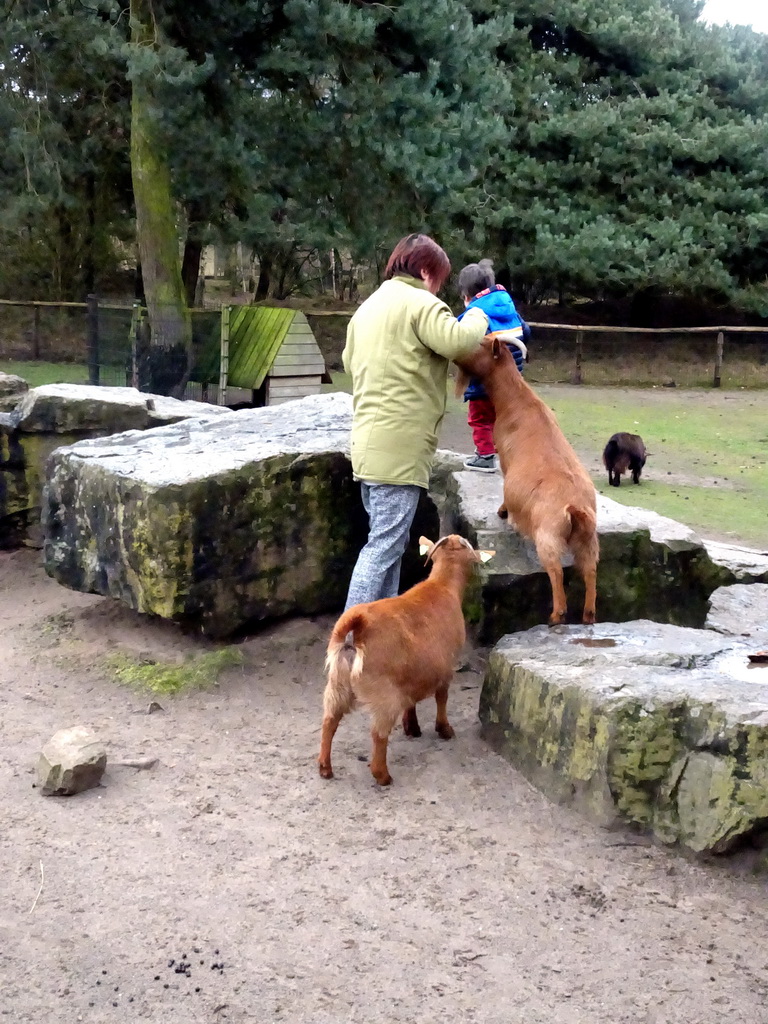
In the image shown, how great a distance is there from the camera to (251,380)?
43.3 ft

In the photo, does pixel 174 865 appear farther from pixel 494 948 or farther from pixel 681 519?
pixel 681 519

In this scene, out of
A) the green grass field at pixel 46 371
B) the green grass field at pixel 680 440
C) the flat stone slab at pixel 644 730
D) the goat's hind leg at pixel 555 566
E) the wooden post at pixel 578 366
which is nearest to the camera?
the flat stone slab at pixel 644 730

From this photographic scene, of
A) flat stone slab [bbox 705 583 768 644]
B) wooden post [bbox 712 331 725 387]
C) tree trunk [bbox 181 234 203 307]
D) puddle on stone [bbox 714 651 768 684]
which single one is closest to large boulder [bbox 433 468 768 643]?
flat stone slab [bbox 705 583 768 644]

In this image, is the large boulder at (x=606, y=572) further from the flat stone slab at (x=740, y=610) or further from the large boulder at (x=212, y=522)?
the large boulder at (x=212, y=522)

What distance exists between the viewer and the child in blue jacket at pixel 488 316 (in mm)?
5340

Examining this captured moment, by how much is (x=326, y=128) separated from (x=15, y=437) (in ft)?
23.1

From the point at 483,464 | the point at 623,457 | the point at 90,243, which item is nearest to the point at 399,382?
the point at 483,464

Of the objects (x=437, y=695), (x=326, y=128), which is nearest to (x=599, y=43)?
(x=326, y=128)

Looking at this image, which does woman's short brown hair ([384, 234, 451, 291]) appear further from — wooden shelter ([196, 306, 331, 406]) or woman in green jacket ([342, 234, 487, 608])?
wooden shelter ([196, 306, 331, 406])

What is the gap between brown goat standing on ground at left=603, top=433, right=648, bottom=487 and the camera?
10594mm

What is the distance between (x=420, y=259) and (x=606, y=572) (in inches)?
67.6

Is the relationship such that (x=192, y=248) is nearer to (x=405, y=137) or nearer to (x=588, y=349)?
(x=588, y=349)

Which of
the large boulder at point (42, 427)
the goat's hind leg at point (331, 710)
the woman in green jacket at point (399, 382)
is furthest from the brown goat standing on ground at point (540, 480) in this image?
the large boulder at point (42, 427)

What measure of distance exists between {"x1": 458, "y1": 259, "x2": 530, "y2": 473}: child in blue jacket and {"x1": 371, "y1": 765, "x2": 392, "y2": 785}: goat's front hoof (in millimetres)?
2035
